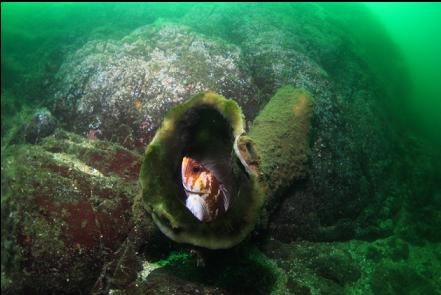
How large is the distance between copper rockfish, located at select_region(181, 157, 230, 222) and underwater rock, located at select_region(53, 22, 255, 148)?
1906 millimetres

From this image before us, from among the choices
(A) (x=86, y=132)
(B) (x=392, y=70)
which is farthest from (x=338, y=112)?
(B) (x=392, y=70)

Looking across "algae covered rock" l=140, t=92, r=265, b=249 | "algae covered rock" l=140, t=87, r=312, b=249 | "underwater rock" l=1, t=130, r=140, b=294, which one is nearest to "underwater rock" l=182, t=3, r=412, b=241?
"algae covered rock" l=140, t=87, r=312, b=249

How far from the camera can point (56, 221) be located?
125 inches

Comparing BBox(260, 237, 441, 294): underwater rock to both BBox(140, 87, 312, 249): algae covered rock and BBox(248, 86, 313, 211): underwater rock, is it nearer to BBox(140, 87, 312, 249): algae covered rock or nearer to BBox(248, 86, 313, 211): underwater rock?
BBox(248, 86, 313, 211): underwater rock

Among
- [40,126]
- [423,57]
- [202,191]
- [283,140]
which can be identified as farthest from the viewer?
[423,57]

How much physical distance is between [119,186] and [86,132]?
7.14ft

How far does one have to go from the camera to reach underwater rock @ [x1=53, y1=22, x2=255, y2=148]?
18.1 feet

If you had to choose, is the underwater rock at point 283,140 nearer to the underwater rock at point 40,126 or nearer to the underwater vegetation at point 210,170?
the underwater vegetation at point 210,170

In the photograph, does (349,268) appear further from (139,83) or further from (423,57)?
(423,57)

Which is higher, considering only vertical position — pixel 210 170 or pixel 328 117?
pixel 210 170

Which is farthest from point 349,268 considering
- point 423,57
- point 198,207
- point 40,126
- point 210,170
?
point 423,57

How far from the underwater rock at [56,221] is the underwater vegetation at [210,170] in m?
0.01

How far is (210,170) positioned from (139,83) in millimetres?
2716

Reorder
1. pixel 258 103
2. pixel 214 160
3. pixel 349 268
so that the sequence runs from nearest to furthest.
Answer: pixel 214 160 < pixel 349 268 < pixel 258 103
